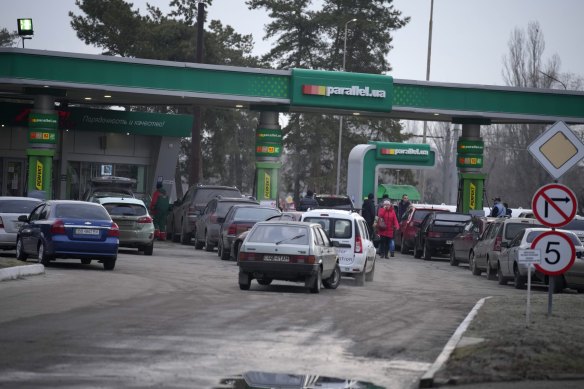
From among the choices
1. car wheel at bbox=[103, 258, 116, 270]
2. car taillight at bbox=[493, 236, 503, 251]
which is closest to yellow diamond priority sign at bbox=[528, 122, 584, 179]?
car wheel at bbox=[103, 258, 116, 270]

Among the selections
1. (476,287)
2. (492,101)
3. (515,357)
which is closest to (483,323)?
(515,357)

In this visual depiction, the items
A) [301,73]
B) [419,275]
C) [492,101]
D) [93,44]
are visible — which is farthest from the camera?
[93,44]

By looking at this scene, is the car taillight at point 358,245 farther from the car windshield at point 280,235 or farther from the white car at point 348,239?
the car windshield at point 280,235

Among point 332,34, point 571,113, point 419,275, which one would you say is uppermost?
point 332,34

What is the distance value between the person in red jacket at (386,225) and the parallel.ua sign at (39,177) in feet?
40.8

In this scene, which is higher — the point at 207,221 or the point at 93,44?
the point at 93,44

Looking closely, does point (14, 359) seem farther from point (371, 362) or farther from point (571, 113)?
point (571, 113)

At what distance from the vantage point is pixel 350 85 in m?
46.6

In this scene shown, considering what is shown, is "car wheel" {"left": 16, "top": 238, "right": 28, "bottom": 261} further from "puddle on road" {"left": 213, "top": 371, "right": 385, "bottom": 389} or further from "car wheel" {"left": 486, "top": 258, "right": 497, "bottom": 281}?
"puddle on road" {"left": 213, "top": 371, "right": 385, "bottom": 389}

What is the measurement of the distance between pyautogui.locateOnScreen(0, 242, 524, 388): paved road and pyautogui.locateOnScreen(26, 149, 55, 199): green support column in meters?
17.1

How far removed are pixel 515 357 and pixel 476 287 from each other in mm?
15509

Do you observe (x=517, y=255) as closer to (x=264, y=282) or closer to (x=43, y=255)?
(x=264, y=282)

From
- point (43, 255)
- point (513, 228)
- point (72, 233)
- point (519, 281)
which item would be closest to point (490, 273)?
point (513, 228)

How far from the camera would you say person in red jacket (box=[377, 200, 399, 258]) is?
129 ft
